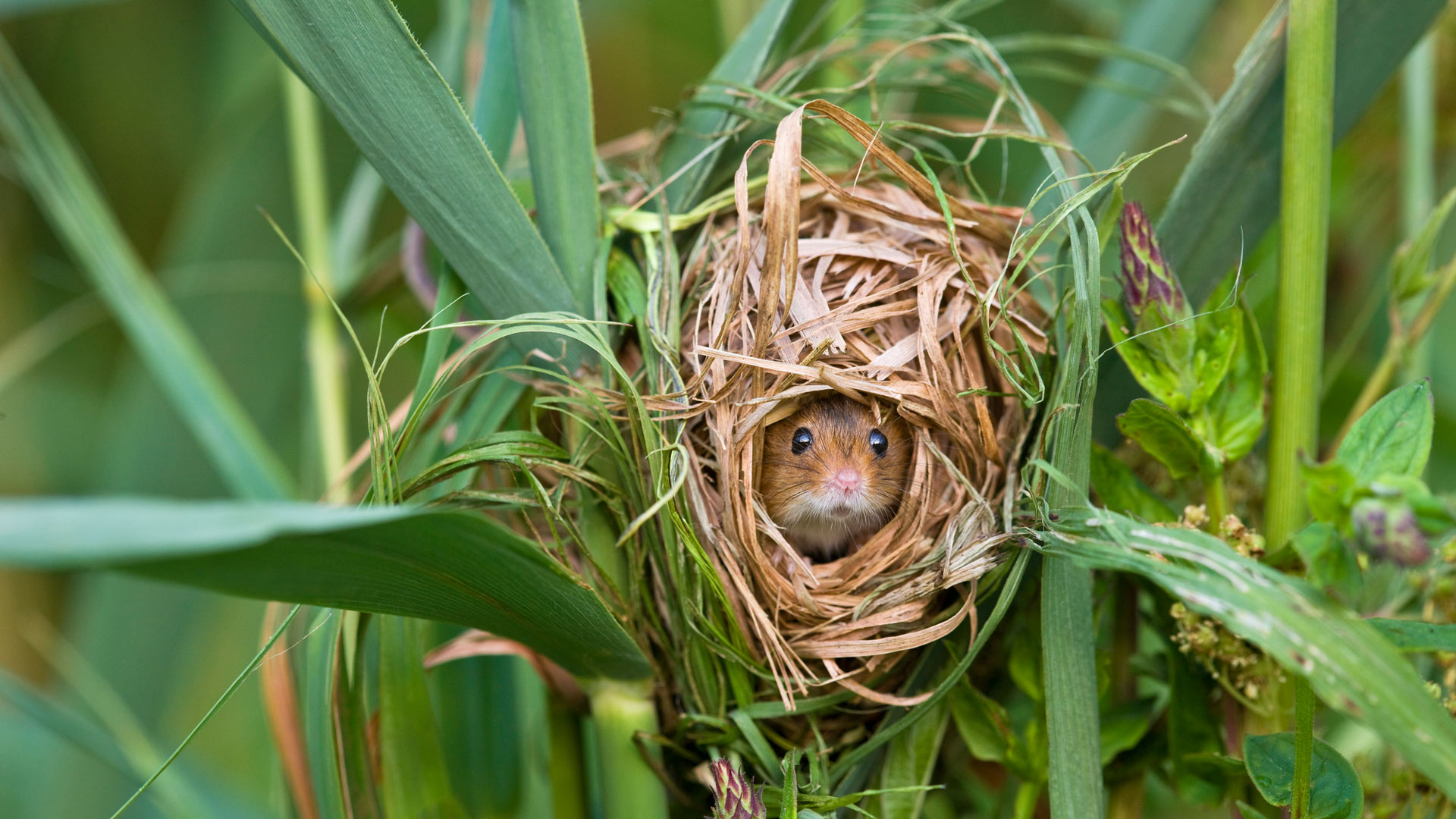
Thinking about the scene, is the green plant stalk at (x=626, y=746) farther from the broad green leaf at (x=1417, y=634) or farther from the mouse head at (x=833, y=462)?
the broad green leaf at (x=1417, y=634)

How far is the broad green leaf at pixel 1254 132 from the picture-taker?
2.85 ft

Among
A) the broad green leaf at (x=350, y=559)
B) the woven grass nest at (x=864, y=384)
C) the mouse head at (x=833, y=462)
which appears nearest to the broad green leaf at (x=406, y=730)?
the broad green leaf at (x=350, y=559)

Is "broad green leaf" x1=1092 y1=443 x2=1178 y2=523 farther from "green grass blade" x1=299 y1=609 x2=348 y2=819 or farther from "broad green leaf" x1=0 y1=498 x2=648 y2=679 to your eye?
"green grass blade" x1=299 y1=609 x2=348 y2=819

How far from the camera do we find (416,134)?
79 centimetres

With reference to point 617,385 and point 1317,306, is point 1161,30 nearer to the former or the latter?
point 1317,306

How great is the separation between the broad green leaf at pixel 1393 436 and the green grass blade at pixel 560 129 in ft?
2.04

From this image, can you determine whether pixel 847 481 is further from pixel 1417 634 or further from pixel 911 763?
pixel 1417 634

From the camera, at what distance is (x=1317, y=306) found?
85cm

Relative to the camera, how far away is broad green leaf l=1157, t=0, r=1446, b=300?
87 centimetres

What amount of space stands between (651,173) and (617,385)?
0.90 ft

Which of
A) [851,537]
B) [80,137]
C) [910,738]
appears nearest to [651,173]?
[851,537]

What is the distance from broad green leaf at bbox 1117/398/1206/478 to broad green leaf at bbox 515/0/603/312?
48 centimetres

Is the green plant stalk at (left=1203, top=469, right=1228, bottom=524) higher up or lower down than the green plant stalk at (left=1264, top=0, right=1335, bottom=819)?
lower down

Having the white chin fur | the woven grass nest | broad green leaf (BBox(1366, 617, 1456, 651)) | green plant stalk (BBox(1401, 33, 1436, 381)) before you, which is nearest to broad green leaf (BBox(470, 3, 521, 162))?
the woven grass nest
